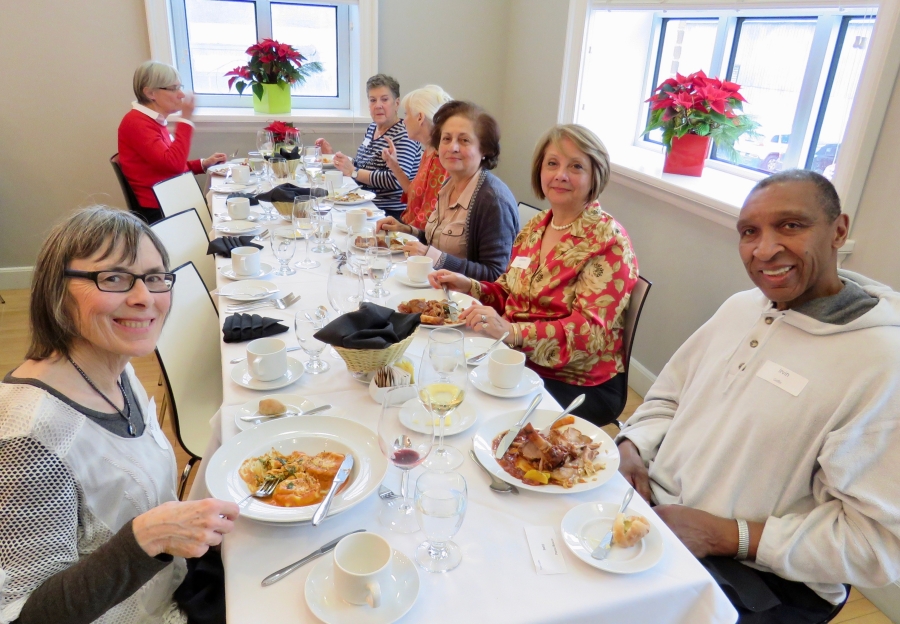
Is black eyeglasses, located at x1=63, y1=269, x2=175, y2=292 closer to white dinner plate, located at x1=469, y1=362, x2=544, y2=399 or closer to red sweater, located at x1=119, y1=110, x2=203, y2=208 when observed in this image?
white dinner plate, located at x1=469, y1=362, x2=544, y2=399

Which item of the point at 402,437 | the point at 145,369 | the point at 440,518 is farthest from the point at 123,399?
the point at 145,369

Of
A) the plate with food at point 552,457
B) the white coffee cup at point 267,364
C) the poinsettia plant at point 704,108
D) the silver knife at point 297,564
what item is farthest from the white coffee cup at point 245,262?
the poinsettia plant at point 704,108

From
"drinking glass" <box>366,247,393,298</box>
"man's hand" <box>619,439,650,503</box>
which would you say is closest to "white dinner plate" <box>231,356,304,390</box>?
"drinking glass" <box>366,247,393,298</box>

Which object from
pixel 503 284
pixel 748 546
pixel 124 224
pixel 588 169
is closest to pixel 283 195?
pixel 503 284

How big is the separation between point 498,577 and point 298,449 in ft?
1.58

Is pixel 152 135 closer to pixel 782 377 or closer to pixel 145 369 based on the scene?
pixel 145 369

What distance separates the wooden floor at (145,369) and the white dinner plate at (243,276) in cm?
83

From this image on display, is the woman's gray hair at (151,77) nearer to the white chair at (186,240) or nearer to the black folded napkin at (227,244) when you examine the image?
the white chair at (186,240)

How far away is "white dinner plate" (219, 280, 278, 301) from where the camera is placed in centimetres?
193

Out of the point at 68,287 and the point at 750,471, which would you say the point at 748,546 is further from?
the point at 68,287

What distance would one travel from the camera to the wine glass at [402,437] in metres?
1.01

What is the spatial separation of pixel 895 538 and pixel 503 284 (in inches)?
55.7

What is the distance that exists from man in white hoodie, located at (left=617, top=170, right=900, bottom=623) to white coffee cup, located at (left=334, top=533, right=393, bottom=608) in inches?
28.2

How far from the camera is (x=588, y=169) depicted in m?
1.95
